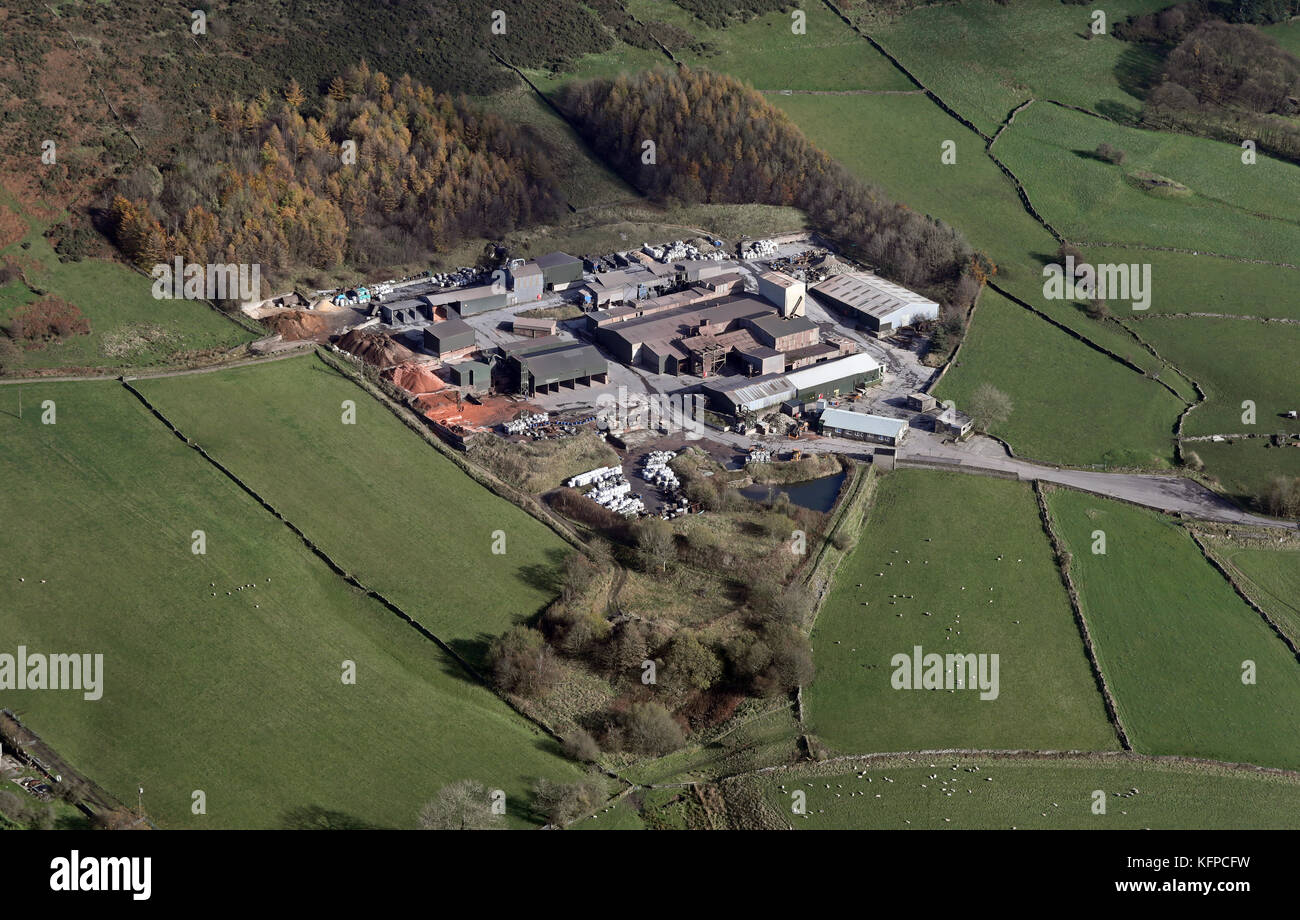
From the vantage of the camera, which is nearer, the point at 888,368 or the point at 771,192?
the point at 888,368

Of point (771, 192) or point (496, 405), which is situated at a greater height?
point (771, 192)

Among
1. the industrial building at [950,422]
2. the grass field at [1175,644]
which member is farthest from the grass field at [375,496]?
the grass field at [1175,644]

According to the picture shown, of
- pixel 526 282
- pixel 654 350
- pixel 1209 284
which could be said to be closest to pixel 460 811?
pixel 654 350

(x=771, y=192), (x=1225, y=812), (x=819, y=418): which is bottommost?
(x=1225, y=812)

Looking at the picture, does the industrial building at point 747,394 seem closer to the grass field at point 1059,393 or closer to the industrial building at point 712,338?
the industrial building at point 712,338

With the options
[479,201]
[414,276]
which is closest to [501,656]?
[414,276]

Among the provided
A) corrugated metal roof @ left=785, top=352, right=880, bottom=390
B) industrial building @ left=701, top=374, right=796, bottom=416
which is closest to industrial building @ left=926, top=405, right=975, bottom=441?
corrugated metal roof @ left=785, top=352, right=880, bottom=390

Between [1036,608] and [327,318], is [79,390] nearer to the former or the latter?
[327,318]
